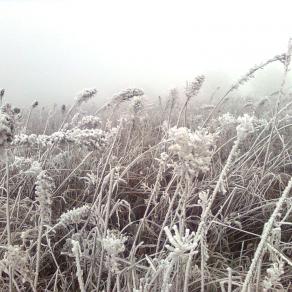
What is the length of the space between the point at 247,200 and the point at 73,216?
103 centimetres

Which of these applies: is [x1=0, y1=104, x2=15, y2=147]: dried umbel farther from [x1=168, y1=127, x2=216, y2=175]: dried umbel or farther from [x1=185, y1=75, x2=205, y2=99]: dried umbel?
[x1=185, y1=75, x2=205, y2=99]: dried umbel

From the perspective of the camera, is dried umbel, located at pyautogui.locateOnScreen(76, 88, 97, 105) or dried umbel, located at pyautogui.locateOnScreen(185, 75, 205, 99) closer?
dried umbel, located at pyautogui.locateOnScreen(185, 75, 205, 99)

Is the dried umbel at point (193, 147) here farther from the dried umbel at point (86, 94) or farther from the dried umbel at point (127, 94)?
the dried umbel at point (86, 94)

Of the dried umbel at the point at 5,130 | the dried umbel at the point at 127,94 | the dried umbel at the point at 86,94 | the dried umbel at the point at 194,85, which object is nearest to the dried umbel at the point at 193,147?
the dried umbel at the point at 5,130

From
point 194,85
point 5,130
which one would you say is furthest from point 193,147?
point 194,85

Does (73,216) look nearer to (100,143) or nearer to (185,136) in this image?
(100,143)

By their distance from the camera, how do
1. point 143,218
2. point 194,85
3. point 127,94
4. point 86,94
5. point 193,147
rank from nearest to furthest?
point 193,147, point 143,218, point 127,94, point 194,85, point 86,94

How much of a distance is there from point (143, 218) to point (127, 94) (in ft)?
1.77

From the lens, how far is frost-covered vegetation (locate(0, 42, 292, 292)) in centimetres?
110

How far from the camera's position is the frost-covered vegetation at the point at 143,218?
1097 millimetres

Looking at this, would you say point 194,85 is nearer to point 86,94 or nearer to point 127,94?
point 127,94

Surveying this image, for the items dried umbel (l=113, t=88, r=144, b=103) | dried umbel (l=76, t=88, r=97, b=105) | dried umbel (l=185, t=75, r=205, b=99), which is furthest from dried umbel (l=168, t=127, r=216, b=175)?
dried umbel (l=76, t=88, r=97, b=105)

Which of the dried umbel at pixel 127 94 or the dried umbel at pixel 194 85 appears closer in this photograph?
the dried umbel at pixel 127 94

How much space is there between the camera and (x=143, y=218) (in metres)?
1.62
